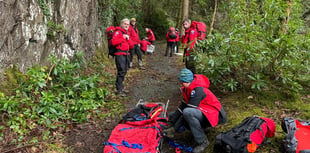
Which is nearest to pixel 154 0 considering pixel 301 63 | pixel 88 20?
pixel 88 20

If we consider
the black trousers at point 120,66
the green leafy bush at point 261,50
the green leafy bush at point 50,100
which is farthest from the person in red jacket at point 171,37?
the green leafy bush at point 50,100

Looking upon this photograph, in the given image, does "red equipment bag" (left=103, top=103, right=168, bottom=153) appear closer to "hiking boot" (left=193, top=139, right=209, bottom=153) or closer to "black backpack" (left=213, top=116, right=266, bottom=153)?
"hiking boot" (left=193, top=139, right=209, bottom=153)

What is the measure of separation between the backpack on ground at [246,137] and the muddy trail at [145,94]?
0.94m

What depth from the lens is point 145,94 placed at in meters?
7.07

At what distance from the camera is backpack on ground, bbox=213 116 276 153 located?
10.4 feet

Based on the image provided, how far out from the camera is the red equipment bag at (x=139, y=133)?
3.66 metres

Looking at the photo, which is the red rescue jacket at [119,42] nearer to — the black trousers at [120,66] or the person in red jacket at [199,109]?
the black trousers at [120,66]

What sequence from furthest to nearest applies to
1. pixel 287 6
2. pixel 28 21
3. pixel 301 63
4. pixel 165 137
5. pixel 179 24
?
pixel 179 24, pixel 28 21, pixel 287 6, pixel 301 63, pixel 165 137

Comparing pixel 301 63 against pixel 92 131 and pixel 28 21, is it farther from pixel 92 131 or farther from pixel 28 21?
pixel 28 21

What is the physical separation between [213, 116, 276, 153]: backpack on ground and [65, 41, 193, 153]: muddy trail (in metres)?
0.94

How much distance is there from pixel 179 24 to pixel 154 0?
13.8ft

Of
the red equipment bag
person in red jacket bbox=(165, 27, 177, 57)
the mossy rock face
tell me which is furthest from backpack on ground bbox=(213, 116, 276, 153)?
person in red jacket bbox=(165, 27, 177, 57)

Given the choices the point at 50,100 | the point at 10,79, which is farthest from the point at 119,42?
the point at 10,79

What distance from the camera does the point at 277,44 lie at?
4.33 meters
